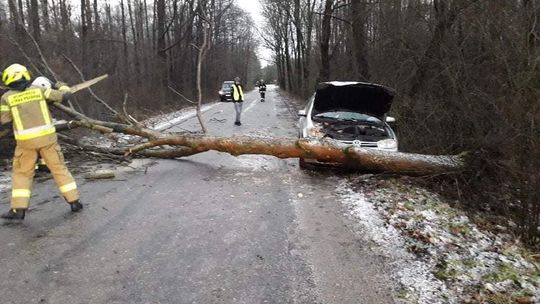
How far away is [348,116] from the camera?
361 inches

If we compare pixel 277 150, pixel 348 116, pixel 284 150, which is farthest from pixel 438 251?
pixel 348 116

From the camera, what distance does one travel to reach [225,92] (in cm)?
3788

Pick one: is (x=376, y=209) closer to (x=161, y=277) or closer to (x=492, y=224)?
(x=492, y=224)

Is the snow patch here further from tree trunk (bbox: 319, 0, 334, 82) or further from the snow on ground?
tree trunk (bbox: 319, 0, 334, 82)

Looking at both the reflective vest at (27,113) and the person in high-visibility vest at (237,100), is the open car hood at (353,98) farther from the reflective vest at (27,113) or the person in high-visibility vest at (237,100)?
the person in high-visibility vest at (237,100)

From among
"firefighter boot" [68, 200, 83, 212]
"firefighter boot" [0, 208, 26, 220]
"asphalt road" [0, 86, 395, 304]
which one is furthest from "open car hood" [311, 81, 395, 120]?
"firefighter boot" [0, 208, 26, 220]

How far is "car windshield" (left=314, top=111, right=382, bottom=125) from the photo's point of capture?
9067 millimetres

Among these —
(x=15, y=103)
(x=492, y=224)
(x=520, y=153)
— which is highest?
(x=15, y=103)

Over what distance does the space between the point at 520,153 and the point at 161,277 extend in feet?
15.2

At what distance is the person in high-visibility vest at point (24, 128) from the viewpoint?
5.39m

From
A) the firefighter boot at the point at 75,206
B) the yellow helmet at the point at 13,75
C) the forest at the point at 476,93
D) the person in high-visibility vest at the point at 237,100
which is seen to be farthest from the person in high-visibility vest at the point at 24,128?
the person in high-visibility vest at the point at 237,100

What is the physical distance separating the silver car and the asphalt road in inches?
52.8

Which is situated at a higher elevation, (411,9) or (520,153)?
(411,9)

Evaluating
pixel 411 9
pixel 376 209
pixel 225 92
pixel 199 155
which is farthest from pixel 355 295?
pixel 225 92
